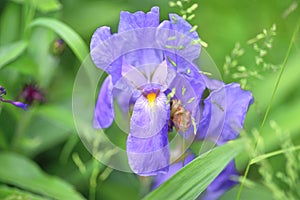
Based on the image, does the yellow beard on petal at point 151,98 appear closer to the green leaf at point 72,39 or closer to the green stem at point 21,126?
the green leaf at point 72,39

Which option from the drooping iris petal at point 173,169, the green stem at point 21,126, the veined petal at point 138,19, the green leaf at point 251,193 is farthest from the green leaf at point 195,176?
the green stem at point 21,126

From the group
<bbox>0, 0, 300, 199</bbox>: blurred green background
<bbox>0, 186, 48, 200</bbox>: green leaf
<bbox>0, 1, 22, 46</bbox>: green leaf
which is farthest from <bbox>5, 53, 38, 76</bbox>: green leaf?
<bbox>0, 186, 48, 200</bbox>: green leaf

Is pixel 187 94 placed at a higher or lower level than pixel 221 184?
higher

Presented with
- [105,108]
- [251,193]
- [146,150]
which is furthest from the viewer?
[251,193]

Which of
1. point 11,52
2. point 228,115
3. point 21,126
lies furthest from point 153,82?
point 21,126

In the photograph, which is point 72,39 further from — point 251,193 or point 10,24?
point 251,193

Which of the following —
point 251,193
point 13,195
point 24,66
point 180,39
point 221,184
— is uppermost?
point 180,39

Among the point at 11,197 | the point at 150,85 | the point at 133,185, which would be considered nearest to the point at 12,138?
the point at 133,185
